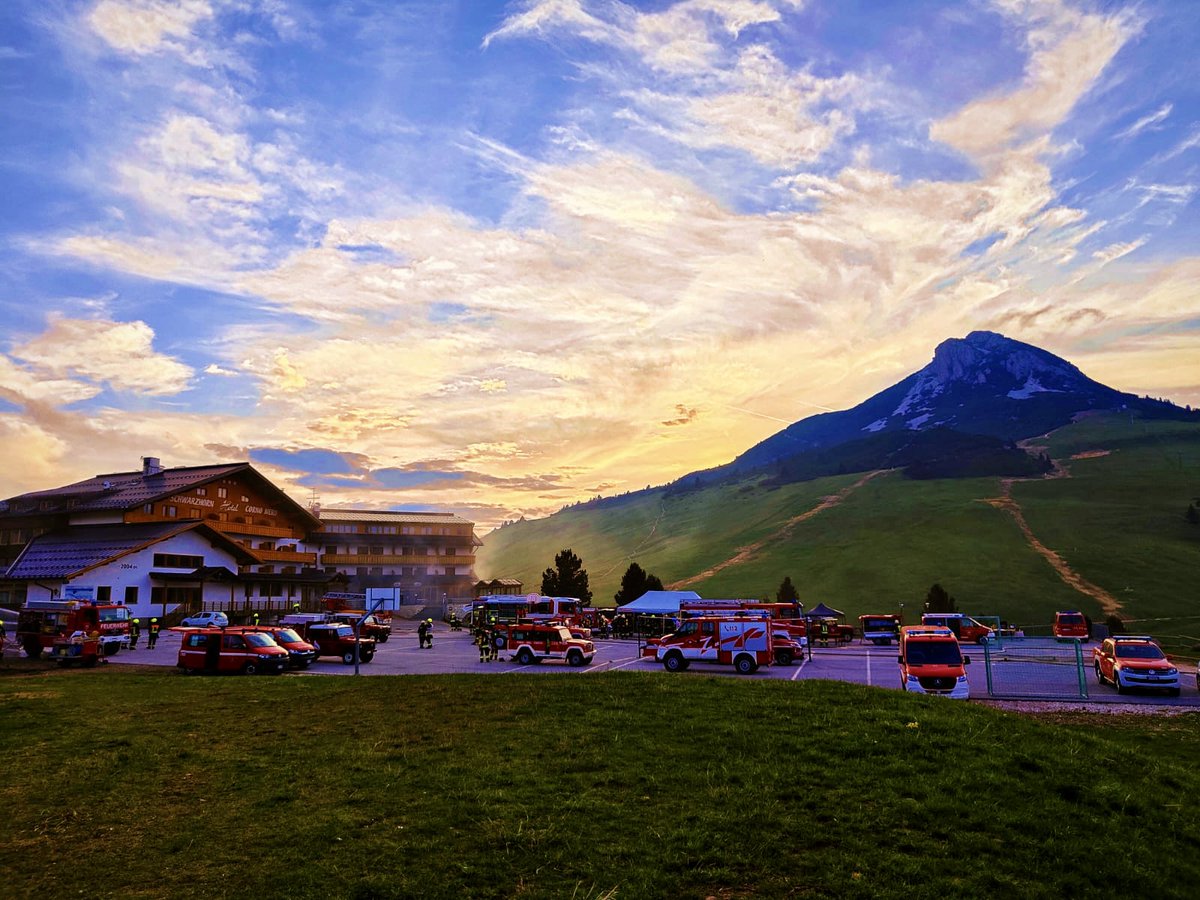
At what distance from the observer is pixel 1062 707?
2283 centimetres

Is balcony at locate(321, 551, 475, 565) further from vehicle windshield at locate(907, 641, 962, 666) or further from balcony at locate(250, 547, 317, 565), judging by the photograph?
vehicle windshield at locate(907, 641, 962, 666)

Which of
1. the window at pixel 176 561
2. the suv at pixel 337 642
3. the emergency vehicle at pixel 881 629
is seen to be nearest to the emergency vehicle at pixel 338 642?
the suv at pixel 337 642

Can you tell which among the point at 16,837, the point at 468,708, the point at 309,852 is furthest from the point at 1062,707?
the point at 16,837

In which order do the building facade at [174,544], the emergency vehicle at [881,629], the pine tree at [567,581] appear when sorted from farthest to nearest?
the pine tree at [567,581]
the building facade at [174,544]
the emergency vehicle at [881,629]

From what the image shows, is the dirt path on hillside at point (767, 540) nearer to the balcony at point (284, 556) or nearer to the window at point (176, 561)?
the balcony at point (284, 556)

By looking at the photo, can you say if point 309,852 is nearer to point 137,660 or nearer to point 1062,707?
point 1062,707

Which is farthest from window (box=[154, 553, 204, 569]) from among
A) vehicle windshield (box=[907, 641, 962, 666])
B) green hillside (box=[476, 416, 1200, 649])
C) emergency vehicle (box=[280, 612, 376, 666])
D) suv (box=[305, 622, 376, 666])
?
green hillside (box=[476, 416, 1200, 649])

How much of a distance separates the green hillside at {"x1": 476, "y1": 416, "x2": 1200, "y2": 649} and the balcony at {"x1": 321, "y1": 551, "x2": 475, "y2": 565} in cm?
3934

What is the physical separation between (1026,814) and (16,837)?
13.4m

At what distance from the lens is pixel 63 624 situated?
36.4 meters

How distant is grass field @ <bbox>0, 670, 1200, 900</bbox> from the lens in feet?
29.2

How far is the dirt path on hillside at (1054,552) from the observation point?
305 feet

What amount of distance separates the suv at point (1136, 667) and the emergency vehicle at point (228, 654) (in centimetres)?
3067

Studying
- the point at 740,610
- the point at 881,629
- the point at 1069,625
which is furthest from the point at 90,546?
the point at 1069,625
